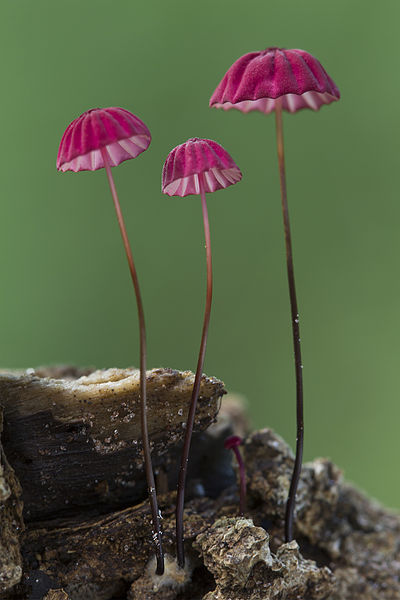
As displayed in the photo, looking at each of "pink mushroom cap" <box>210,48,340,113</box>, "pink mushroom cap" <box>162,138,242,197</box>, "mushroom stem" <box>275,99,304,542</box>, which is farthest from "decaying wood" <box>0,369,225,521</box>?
"pink mushroom cap" <box>210,48,340,113</box>

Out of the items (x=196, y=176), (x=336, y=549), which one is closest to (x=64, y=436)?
(x=196, y=176)

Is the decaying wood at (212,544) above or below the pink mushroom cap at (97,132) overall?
below

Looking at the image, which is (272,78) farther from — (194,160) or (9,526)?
(9,526)

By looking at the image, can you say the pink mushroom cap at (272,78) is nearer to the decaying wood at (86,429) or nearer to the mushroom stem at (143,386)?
the mushroom stem at (143,386)

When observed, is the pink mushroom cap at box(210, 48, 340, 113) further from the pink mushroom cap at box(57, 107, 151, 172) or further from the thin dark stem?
the thin dark stem

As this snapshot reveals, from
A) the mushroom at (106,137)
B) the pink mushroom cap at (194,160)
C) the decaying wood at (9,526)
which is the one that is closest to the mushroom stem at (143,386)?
the mushroom at (106,137)

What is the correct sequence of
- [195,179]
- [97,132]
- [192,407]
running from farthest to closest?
[195,179]
[192,407]
[97,132]

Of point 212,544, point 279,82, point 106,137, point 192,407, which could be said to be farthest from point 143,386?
point 279,82
